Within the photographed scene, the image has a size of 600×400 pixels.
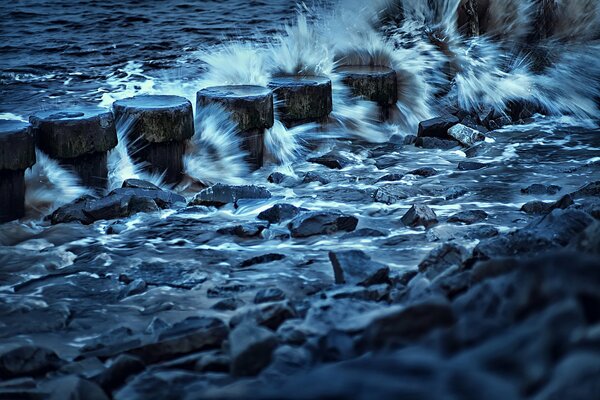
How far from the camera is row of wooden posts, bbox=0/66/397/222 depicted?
13.0ft

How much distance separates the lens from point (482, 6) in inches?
260

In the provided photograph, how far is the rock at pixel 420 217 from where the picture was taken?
371cm

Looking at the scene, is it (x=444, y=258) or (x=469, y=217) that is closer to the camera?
(x=444, y=258)

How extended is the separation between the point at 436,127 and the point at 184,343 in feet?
12.1

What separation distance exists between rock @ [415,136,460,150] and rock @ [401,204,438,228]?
1.71 m

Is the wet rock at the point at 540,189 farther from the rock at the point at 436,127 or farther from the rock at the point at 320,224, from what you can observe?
the rock at the point at 436,127

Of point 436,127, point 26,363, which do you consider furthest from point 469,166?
point 26,363

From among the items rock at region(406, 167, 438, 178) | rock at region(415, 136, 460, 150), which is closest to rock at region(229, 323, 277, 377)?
rock at region(406, 167, 438, 178)

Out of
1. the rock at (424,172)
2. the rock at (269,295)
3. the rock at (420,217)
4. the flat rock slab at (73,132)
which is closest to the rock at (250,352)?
the rock at (269,295)

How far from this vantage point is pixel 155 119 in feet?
14.7

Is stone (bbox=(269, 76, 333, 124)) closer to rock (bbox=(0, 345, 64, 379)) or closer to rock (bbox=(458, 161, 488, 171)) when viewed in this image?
rock (bbox=(458, 161, 488, 171))

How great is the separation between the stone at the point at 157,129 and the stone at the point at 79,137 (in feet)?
0.65

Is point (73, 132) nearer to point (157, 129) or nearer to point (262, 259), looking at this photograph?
point (157, 129)

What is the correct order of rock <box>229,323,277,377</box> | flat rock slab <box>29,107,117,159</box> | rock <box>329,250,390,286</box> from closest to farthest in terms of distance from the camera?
1. rock <box>229,323,277,377</box>
2. rock <box>329,250,390,286</box>
3. flat rock slab <box>29,107,117,159</box>
